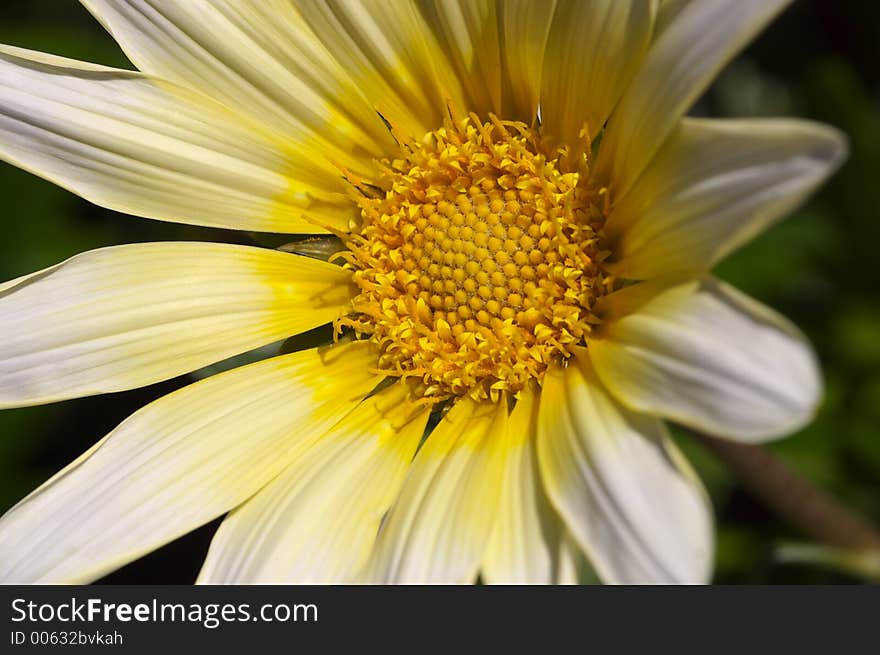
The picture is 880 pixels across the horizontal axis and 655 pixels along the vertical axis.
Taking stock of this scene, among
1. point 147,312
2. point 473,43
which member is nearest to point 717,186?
point 473,43

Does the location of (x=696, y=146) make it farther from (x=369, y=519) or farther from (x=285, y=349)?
(x=285, y=349)

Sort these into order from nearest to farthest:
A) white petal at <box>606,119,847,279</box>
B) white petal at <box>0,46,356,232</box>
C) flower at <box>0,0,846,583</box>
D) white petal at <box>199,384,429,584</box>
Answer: white petal at <box>606,119,847,279</box>
flower at <box>0,0,846,583</box>
white petal at <box>199,384,429,584</box>
white petal at <box>0,46,356,232</box>

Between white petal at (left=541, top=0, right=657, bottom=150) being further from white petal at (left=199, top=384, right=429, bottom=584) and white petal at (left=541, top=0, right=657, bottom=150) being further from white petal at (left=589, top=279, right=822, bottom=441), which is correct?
white petal at (left=199, top=384, right=429, bottom=584)

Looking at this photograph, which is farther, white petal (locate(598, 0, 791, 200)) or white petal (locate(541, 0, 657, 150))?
white petal (locate(541, 0, 657, 150))

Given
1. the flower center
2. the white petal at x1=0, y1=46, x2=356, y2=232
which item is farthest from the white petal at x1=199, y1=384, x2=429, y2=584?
the white petal at x1=0, y1=46, x2=356, y2=232

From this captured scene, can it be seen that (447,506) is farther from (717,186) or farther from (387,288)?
(717,186)

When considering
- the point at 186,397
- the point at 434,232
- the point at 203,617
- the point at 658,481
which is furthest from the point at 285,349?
the point at 658,481
